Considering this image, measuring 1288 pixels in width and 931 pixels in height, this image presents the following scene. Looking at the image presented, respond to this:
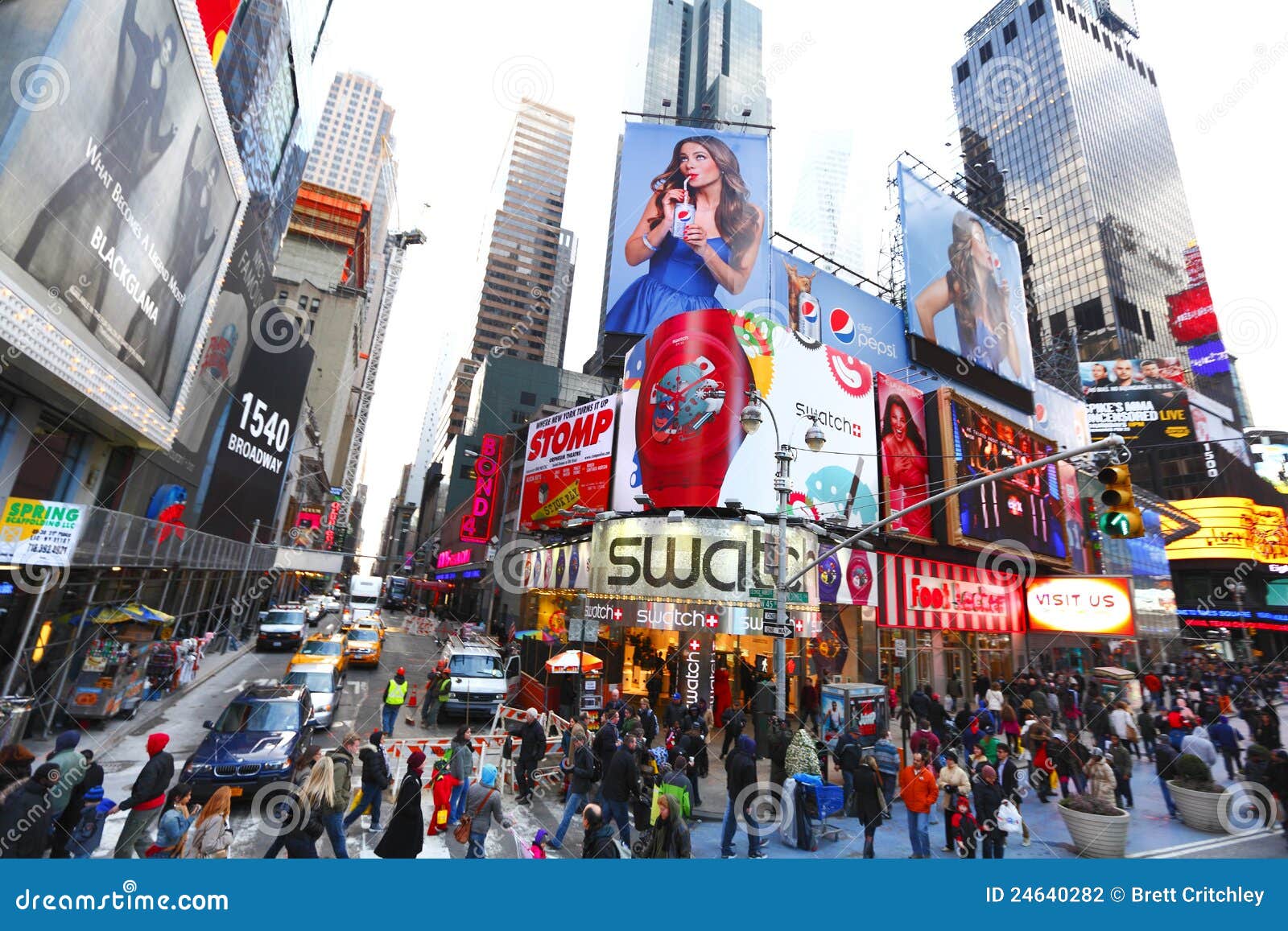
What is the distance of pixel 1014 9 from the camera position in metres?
118

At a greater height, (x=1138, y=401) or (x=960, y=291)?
(x=1138, y=401)

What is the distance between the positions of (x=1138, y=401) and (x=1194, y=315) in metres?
36.2

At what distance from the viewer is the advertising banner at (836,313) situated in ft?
112

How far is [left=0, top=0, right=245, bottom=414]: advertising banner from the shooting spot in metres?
10.6

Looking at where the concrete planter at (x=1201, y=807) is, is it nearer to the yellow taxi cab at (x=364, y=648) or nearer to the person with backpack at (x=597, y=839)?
the person with backpack at (x=597, y=839)

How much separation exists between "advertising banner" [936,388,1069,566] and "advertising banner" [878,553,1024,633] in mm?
1961

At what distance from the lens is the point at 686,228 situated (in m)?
34.5

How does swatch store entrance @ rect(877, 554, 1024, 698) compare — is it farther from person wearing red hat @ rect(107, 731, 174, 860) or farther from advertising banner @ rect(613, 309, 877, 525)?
person wearing red hat @ rect(107, 731, 174, 860)

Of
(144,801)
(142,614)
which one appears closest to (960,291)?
(142,614)

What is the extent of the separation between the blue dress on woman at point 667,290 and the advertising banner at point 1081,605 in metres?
23.0

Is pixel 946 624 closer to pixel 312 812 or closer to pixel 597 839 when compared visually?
pixel 597 839

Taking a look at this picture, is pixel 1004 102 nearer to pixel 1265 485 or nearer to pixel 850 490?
pixel 1265 485

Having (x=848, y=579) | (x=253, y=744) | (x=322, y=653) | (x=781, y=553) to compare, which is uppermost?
(x=848, y=579)
